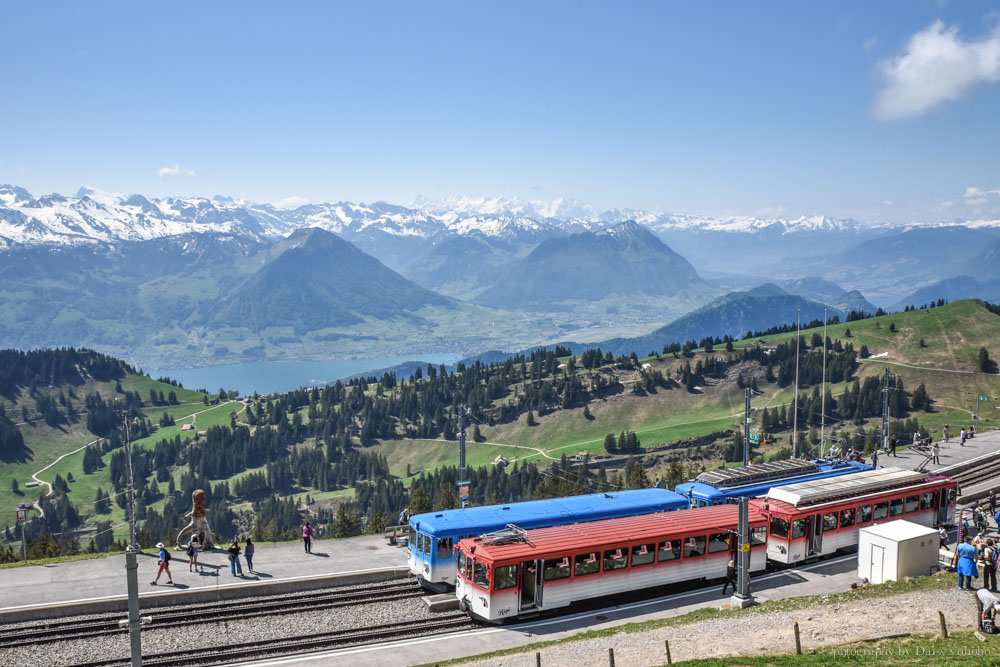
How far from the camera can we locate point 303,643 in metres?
33.0

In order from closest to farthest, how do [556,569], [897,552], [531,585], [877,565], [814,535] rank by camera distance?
[531,585] → [556,569] → [897,552] → [877,565] → [814,535]

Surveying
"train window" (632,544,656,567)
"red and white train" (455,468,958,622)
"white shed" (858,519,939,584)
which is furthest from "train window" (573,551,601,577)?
"white shed" (858,519,939,584)

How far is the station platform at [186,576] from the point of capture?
36812 millimetres

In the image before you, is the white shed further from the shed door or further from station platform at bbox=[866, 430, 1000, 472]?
station platform at bbox=[866, 430, 1000, 472]

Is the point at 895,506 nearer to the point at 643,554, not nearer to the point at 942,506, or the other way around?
the point at 942,506

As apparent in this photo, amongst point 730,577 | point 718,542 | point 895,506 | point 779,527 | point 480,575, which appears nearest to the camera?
point 480,575

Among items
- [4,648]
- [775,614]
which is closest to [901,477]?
[775,614]

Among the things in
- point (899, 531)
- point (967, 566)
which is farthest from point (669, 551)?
point (967, 566)

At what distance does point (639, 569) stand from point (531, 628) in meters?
6.40

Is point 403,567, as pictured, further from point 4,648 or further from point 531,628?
point 4,648

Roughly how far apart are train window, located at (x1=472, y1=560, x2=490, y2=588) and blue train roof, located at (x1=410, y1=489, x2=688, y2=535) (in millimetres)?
3890

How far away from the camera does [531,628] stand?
115ft

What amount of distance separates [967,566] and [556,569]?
58.4 ft

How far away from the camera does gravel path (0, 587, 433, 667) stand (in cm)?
3197
